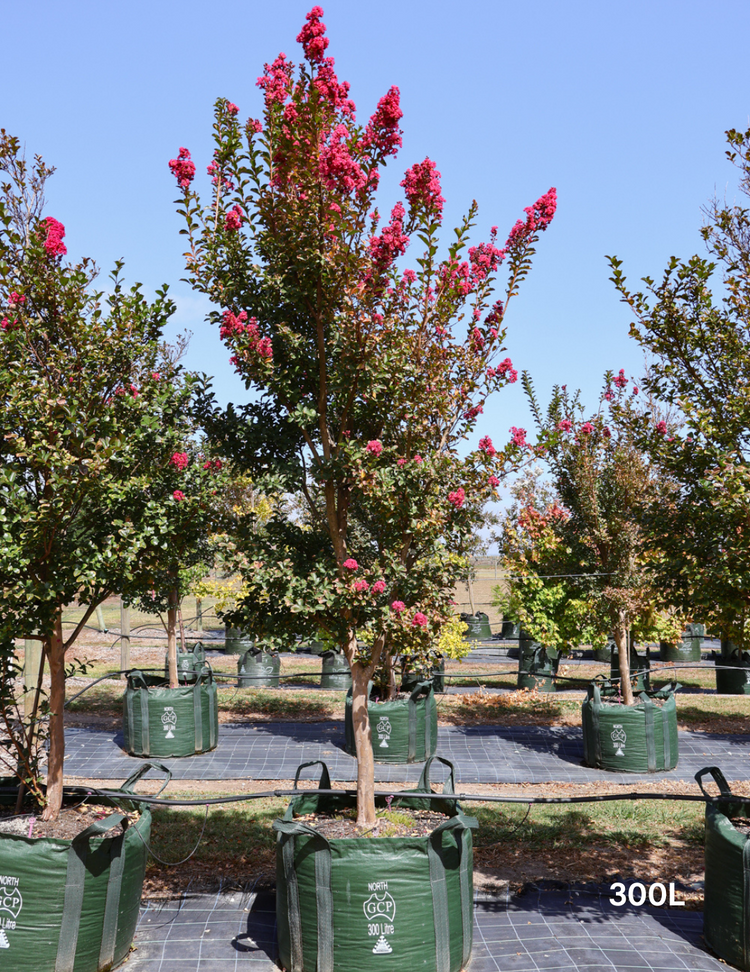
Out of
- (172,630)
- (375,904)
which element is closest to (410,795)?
(375,904)

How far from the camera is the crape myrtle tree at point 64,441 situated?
5.22 m

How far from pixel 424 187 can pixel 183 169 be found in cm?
179

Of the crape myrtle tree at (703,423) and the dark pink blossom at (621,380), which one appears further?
the dark pink blossom at (621,380)

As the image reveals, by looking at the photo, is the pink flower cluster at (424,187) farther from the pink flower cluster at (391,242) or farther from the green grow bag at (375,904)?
the green grow bag at (375,904)

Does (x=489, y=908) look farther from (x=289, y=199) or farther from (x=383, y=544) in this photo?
(x=289, y=199)

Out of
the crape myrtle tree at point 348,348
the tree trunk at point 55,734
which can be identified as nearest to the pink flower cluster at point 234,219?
the crape myrtle tree at point 348,348

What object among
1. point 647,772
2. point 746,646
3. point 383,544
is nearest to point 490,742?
point 647,772

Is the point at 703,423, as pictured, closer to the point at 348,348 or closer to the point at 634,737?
the point at 348,348

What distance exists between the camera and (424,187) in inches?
217

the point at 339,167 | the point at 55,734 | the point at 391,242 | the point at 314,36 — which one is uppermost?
the point at 314,36

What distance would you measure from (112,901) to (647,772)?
735 centimetres

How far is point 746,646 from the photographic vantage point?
7258 millimetres

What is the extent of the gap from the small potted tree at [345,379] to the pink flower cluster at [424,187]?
0.01 metres

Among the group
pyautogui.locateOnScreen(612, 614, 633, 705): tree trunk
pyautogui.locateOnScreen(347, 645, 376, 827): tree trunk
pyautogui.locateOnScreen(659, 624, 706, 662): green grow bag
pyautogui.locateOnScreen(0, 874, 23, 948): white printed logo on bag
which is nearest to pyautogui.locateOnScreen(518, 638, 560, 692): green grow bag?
pyautogui.locateOnScreen(659, 624, 706, 662): green grow bag
